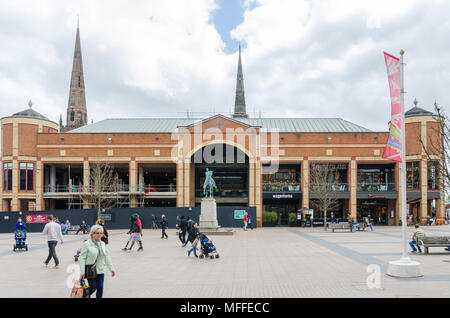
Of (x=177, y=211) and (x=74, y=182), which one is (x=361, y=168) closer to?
(x=177, y=211)

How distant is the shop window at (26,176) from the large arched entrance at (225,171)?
1640cm

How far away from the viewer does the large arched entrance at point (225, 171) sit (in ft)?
156

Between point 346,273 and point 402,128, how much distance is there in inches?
171

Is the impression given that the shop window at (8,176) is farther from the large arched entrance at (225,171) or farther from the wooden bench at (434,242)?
the wooden bench at (434,242)

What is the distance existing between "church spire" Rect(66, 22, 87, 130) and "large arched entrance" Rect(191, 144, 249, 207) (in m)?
53.2

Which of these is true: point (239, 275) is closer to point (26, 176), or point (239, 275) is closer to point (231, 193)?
point (26, 176)

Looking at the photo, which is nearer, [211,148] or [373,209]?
[211,148]

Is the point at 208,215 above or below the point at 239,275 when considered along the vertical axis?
above

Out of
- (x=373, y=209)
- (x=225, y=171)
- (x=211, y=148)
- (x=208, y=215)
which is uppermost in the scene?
(x=211, y=148)

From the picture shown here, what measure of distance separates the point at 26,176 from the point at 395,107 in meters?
40.3

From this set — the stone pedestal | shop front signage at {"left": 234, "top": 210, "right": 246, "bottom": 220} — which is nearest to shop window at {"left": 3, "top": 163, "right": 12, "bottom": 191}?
shop front signage at {"left": 234, "top": 210, "right": 246, "bottom": 220}

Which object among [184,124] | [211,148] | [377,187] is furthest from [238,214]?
[184,124]

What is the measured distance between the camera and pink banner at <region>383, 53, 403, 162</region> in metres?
12.3

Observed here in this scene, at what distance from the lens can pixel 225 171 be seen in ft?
171
